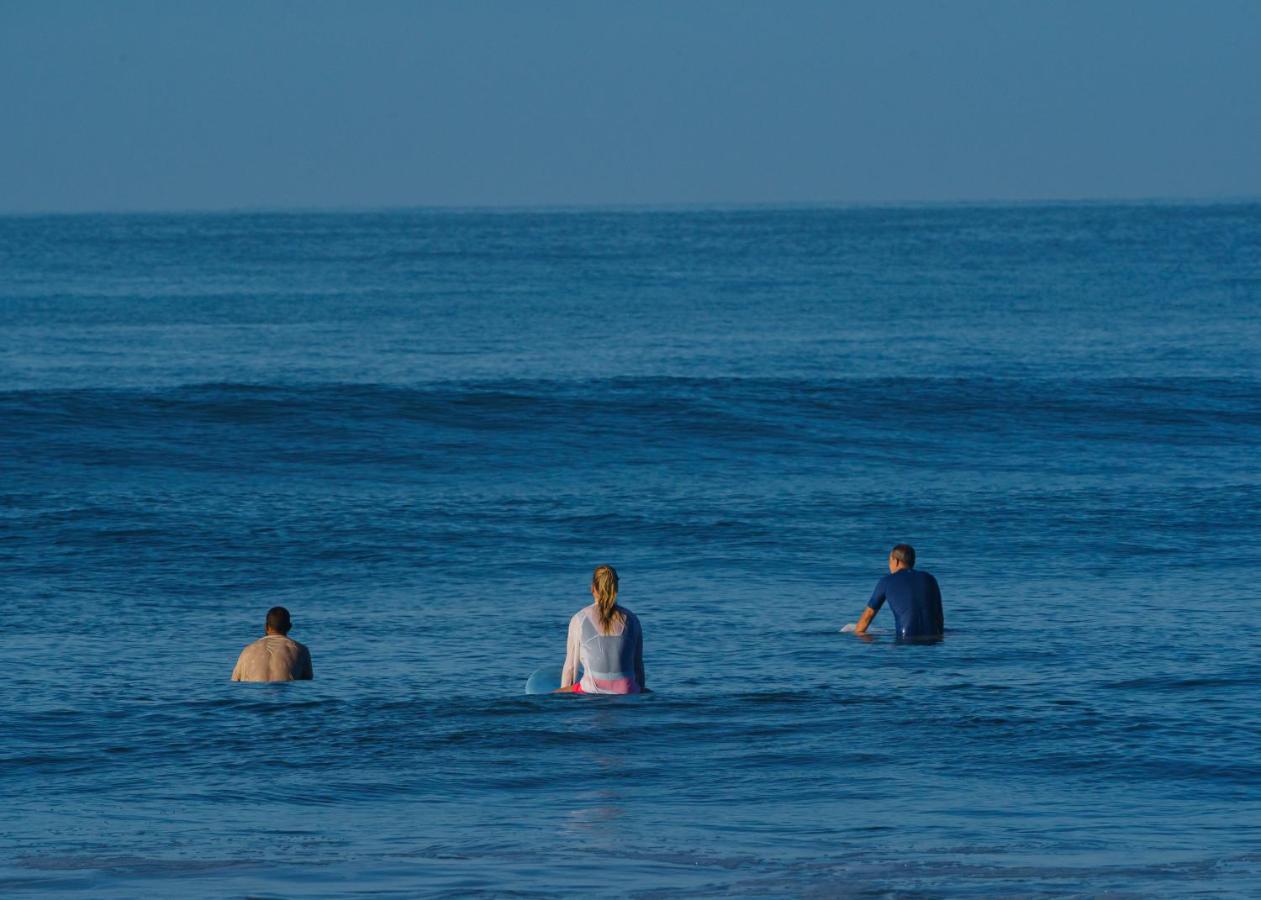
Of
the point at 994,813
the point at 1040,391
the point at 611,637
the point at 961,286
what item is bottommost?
the point at 994,813

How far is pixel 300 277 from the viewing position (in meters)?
81.1

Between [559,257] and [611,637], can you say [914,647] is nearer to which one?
[611,637]

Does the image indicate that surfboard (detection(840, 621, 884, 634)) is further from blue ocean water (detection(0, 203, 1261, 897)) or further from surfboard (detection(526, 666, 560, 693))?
surfboard (detection(526, 666, 560, 693))

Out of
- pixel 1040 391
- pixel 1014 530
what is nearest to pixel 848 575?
pixel 1014 530

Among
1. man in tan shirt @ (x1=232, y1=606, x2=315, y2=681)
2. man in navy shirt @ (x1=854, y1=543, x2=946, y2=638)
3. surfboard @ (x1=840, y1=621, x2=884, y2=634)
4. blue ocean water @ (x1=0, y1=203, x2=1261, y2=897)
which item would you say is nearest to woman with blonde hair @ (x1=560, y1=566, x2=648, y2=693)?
blue ocean water @ (x1=0, y1=203, x2=1261, y2=897)

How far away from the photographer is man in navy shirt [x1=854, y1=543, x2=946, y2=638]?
14383mm

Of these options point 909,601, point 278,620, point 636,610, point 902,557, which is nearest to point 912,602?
point 909,601

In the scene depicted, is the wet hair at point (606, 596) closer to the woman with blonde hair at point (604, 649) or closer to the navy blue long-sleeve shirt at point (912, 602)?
the woman with blonde hair at point (604, 649)

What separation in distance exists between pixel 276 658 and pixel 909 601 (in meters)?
5.20

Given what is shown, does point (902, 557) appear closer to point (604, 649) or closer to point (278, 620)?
point (604, 649)

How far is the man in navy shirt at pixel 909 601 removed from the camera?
1438 centimetres

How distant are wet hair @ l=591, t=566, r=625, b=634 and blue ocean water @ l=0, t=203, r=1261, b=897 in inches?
24.5

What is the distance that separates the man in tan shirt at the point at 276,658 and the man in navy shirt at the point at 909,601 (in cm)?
465

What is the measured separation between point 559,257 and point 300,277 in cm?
2374
